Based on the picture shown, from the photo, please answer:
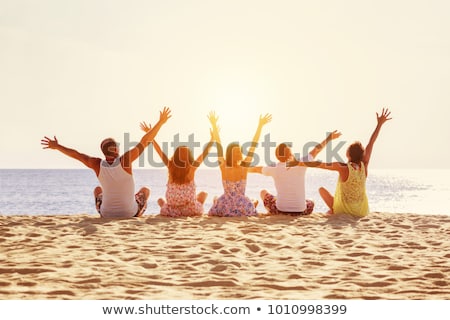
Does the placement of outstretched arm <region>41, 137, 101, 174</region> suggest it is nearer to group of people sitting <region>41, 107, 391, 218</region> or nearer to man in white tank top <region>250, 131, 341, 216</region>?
group of people sitting <region>41, 107, 391, 218</region>

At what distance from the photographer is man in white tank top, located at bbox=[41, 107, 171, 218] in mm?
→ 8102

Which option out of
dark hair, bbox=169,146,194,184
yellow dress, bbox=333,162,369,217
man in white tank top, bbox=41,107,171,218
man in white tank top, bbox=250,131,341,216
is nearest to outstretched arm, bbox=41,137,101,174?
man in white tank top, bbox=41,107,171,218

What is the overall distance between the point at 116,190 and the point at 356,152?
4007 millimetres

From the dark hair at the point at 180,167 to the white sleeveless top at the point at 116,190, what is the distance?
754mm

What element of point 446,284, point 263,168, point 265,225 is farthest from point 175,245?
point 263,168

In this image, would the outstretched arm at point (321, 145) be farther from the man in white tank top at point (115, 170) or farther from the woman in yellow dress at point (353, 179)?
the man in white tank top at point (115, 170)

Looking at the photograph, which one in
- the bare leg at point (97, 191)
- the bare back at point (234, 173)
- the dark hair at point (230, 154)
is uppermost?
the dark hair at point (230, 154)

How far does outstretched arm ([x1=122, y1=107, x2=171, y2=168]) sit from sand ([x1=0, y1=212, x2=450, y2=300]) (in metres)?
0.97

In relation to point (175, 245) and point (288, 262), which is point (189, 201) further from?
point (288, 262)

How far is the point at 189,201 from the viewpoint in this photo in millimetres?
8633

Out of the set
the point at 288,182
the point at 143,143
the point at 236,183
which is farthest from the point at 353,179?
the point at 143,143

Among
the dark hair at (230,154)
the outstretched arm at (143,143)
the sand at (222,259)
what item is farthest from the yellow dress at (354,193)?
the outstretched arm at (143,143)

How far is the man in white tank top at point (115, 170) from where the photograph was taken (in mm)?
8102

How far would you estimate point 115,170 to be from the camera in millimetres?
8102
